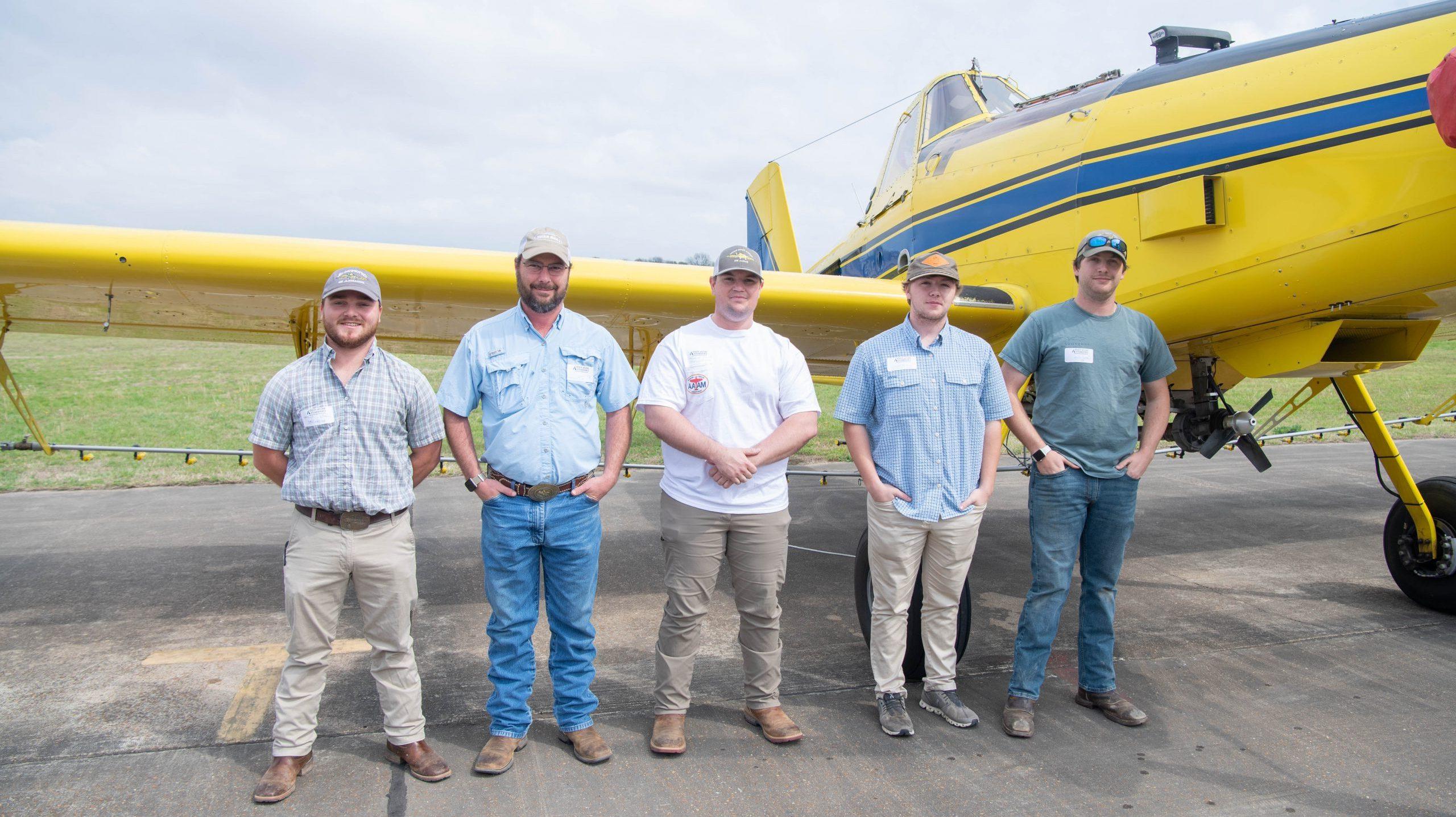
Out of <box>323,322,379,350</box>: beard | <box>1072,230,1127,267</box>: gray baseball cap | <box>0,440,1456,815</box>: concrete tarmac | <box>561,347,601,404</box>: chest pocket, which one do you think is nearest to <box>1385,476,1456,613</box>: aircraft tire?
<box>0,440,1456,815</box>: concrete tarmac

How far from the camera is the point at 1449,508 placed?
4.38 meters

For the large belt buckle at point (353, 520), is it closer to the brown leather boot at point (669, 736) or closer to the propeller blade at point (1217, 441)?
the brown leather boot at point (669, 736)

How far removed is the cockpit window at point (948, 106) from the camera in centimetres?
563

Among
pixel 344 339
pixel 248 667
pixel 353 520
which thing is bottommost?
pixel 248 667

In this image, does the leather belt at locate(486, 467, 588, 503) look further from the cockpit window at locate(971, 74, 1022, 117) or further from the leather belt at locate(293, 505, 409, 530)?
the cockpit window at locate(971, 74, 1022, 117)

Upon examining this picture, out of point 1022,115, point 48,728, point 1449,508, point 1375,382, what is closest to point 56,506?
point 48,728

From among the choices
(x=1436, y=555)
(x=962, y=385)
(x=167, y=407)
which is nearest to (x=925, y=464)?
(x=962, y=385)

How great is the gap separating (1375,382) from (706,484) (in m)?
22.4

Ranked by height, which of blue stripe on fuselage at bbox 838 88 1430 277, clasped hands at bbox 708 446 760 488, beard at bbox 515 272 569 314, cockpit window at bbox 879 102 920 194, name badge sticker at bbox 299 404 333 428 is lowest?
clasped hands at bbox 708 446 760 488

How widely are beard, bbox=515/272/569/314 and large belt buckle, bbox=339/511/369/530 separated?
2.81ft

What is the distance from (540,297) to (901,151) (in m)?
4.29

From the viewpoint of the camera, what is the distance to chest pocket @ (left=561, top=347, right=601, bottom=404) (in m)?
2.80

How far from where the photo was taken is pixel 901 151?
20.5 ft

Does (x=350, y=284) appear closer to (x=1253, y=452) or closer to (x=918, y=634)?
(x=918, y=634)
